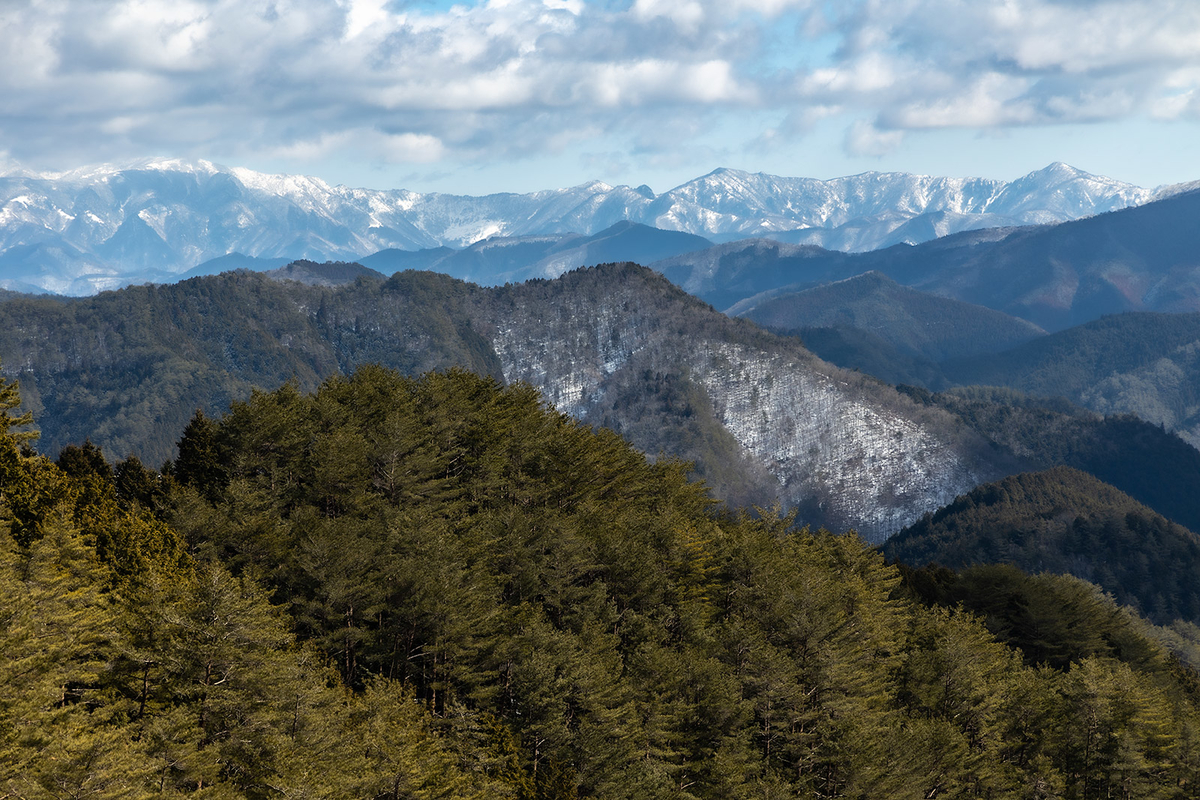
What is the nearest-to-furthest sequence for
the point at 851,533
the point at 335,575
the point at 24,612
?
the point at 24,612, the point at 335,575, the point at 851,533

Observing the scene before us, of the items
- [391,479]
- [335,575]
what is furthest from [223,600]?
[391,479]

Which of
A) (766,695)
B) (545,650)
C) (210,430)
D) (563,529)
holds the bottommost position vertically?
(766,695)

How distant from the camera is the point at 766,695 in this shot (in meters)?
64.7

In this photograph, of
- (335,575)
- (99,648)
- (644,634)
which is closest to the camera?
(99,648)

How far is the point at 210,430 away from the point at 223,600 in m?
40.1

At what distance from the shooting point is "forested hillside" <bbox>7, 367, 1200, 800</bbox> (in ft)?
135

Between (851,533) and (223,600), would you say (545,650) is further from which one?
(851,533)

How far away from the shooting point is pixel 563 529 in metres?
70.8

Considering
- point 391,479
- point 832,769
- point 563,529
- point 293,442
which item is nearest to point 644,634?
point 563,529

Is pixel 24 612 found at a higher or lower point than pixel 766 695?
higher

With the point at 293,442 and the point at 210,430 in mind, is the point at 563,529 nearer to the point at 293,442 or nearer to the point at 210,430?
the point at 293,442

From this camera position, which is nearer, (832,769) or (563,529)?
(832,769)

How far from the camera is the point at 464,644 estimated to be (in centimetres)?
5753

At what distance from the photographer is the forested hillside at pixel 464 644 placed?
135 ft
